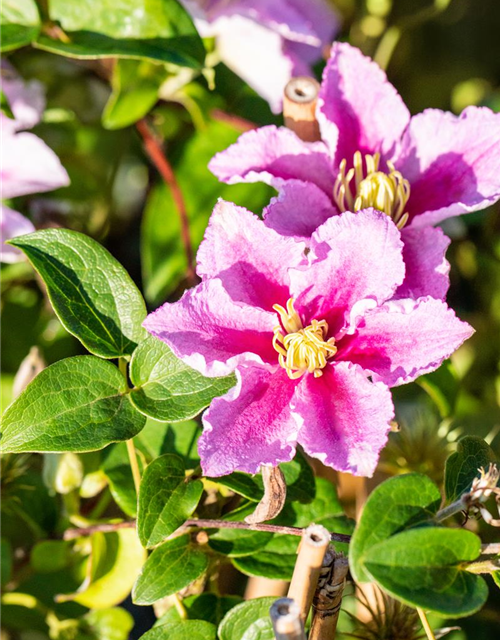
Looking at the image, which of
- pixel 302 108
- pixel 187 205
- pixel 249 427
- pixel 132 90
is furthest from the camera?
pixel 187 205

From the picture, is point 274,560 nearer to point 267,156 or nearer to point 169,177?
point 267,156

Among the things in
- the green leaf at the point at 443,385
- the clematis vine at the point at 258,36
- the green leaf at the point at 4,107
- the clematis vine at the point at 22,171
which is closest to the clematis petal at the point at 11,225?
the clematis vine at the point at 22,171

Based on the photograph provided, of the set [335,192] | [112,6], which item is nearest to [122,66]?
[112,6]

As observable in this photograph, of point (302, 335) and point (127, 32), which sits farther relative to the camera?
point (127, 32)

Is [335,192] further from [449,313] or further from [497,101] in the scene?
[497,101]

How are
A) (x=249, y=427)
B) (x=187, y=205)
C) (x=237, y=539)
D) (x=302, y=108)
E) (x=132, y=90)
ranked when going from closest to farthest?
(x=249, y=427) → (x=237, y=539) → (x=302, y=108) → (x=132, y=90) → (x=187, y=205)

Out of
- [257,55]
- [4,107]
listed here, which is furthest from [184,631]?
[257,55]
